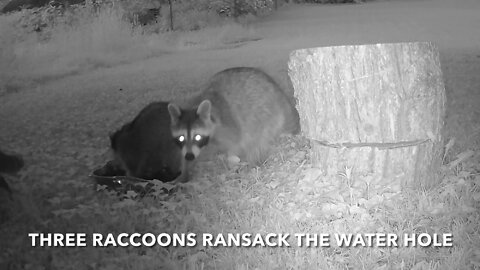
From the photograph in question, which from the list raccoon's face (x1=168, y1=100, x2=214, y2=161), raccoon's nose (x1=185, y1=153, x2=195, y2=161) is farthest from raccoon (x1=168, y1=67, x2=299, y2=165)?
raccoon's nose (x1=185, y1=153, x2=195, y2=161)

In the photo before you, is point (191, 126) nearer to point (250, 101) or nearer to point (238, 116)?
point (238, 116)

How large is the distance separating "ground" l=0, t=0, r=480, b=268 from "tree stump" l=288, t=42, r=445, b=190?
0.78 m

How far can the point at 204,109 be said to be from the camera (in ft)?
11.6

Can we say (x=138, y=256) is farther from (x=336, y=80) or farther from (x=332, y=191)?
(x=336, y=80)

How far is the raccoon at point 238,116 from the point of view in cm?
351

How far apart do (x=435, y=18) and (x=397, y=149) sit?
1.38 meters

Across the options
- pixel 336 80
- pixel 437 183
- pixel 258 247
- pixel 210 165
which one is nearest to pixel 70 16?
pixel 210 165

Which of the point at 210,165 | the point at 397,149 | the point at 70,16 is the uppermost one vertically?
A: the point at 70,16

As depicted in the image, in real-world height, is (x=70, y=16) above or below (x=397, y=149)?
above

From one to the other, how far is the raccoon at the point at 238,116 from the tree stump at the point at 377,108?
0.75 m

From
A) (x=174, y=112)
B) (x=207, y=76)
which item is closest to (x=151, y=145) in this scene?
(x=174, y=112)

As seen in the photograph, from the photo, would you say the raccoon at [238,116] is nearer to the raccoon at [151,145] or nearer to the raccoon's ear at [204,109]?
the raccoon's ear at [204,109]

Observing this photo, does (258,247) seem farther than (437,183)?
No

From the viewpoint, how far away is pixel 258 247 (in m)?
2.56
